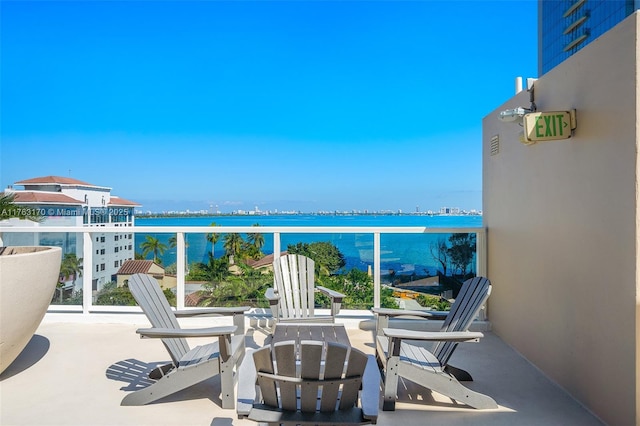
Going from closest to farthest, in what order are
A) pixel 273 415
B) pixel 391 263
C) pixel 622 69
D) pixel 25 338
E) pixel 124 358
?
pixel 273 415 < pixel 622 69 < pixel 25 338 < pixel 124 358 < pixel 391 263

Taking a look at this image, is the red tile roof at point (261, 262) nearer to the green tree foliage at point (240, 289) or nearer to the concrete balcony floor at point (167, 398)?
the green tree foliage at point (240, 289)

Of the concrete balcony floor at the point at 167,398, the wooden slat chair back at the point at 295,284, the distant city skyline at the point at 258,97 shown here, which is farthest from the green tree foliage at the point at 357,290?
the distant city skyline at the point at 258,97

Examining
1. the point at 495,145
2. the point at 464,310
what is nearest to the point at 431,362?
the point at 464,310

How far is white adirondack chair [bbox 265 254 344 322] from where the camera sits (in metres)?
4.39

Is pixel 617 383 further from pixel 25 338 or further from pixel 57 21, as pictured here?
pixel 57 21

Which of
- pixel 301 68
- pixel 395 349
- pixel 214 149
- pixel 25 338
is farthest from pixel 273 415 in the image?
pixel 214 149

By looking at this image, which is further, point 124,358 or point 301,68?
point 301,68

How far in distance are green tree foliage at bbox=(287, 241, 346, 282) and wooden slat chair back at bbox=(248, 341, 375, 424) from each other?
2990 millimetres

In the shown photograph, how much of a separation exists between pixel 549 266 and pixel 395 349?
5.19ft

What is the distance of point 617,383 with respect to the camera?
8.04 ft

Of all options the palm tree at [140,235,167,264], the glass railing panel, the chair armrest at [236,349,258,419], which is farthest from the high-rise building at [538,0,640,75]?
the chair armrest at [236,349,258,419]

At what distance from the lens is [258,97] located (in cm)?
3416

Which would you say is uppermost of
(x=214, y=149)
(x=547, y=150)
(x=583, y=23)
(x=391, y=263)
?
(x=583, y=23)

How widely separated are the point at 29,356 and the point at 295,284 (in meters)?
2.56
